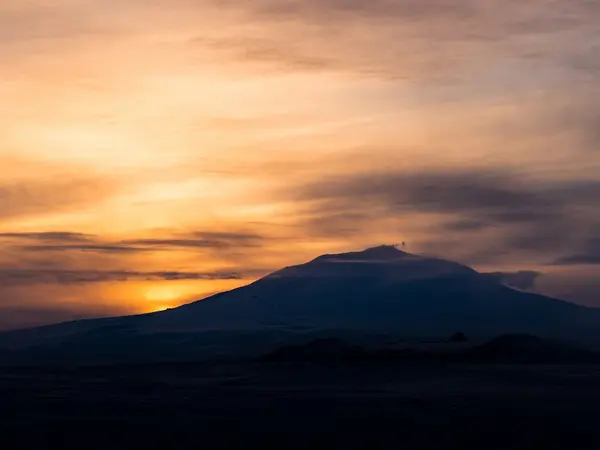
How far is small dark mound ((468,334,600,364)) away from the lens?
4912 cm

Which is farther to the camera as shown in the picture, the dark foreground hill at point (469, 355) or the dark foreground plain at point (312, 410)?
the dark foreground hill at point (469, 355)

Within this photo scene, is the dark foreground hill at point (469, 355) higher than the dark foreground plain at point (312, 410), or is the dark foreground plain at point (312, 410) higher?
the dark foreground hill at point (469, 355)

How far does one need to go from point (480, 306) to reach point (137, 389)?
141m

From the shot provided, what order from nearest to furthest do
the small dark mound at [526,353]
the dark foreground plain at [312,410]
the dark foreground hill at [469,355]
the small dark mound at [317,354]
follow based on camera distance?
1. the dark foreground plain at [312,410]
2. the dark foreground hill at [469,355]
3. the small dark mound at [526,353]
4. the small dark mound at [317,354]

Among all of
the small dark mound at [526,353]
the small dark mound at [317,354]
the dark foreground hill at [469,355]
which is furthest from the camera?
the small dark mound at [317,354]

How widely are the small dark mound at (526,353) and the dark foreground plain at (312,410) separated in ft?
30.5

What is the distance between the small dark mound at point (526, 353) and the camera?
4912 cm

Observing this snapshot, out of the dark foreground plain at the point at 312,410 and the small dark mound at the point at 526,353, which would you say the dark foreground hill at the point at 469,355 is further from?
the dark foreground plain at the point at 312,410

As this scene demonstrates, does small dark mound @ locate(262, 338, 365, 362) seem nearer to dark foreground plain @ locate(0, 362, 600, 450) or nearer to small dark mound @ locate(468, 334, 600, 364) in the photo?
small dark mound @ locate(468, 334, 600, 364)

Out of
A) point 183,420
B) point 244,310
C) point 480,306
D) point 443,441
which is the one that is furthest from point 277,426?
point 480,306

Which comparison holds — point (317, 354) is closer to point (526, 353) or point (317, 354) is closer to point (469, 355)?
point (469, 355)

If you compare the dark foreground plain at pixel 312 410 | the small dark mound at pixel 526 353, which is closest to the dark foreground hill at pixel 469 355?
the small dark mound at pixel 526 353

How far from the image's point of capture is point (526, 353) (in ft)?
169

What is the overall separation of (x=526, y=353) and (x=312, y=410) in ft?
90.1
